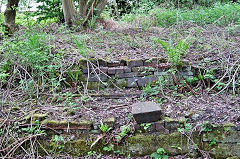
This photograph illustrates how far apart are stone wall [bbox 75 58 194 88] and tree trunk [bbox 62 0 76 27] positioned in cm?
333

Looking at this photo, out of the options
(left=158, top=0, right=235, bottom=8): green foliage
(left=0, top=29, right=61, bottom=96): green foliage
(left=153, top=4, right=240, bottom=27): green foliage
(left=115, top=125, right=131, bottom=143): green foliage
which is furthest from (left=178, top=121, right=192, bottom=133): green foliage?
(left=158, top=0, right=235, bottom=8): green foliage

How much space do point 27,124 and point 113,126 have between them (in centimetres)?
107

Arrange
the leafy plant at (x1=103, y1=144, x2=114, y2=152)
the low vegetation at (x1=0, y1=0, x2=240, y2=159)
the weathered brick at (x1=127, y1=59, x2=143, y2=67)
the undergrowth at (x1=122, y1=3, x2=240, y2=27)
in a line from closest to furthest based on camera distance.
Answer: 1. the leafy plant at (x1=103, y1=144, x2=114, y2=152)
2. the low vegetation at (x1=0, y1=0, x2=240, y2=159)
3. the weathered brick at (x1=127, y1=59, x2=143, y2=67)
4. the undergrowth at (x1=122, y1=3, x2=240, y2=27)

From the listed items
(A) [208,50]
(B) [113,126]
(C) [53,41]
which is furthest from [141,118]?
(C) [53,41]

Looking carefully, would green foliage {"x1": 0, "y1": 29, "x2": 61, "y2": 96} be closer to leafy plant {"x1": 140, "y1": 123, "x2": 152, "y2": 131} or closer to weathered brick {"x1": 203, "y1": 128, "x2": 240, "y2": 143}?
leafy plant {"x1": 140, "y1": 123, "x2": 152, "y2": 131}

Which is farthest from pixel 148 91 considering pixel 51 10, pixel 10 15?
pixel 51 10

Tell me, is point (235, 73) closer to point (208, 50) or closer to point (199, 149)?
point (208, 50)

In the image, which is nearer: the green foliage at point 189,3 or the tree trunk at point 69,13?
the tree trunk at point 69,13

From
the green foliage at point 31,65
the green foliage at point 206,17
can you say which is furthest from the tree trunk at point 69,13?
the green foliage at point 31,65

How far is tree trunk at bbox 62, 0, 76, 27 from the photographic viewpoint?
639 cm

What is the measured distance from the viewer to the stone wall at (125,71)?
3.50 meters

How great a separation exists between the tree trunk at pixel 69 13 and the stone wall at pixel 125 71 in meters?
3.33

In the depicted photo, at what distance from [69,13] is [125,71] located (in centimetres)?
378

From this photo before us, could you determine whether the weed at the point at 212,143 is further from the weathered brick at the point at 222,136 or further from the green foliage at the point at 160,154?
the green foliage at the point at 160,154
